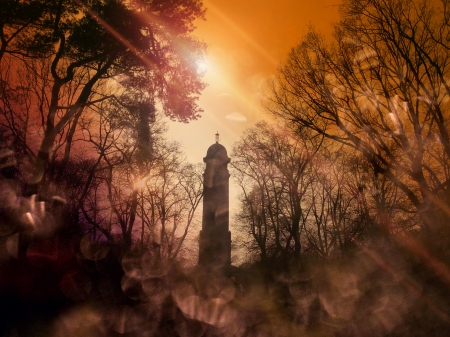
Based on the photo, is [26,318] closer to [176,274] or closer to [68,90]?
[176,274]

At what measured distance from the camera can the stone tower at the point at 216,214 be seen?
19.4m

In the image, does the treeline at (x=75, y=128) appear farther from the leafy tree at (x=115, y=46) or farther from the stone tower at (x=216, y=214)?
the stone tower at (x=216, y=214)

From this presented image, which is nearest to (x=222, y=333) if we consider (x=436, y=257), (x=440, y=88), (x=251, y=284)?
(x=436, y=257)

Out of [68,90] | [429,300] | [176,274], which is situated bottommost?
[429,300]

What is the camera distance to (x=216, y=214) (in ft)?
66.4

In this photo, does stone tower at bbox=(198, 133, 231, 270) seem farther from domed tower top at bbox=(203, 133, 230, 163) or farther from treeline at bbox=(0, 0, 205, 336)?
treeline at bbox=(0, 0, 205, 336)

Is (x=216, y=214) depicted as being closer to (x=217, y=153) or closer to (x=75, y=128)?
(x=217, y=153)

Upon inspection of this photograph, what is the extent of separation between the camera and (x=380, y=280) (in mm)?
9141

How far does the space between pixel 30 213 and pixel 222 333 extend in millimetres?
6587

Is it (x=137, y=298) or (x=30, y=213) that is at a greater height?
(x=30, y=213)

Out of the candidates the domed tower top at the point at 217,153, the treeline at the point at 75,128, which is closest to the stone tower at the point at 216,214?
the domed tower top at the point at 217,153

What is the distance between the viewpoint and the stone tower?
765 inches

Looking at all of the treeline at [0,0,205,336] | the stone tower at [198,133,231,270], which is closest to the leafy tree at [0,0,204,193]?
the treeline at [0,0,205,336]

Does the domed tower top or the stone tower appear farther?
the domed tower top
